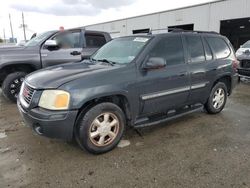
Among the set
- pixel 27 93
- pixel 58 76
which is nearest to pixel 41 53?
pixel 27 93

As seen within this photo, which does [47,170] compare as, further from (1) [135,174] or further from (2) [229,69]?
(2) [229,69]

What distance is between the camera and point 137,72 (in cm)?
367

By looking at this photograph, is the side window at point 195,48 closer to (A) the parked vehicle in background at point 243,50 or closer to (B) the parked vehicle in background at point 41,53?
(B) the parked vehicle in background at point 41,53

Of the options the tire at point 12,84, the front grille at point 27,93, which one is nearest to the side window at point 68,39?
the tire at point 12,84

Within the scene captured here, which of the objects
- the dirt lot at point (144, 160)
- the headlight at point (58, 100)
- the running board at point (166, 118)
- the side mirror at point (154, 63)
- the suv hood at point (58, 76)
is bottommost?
the dirt lot at point (144, 160)

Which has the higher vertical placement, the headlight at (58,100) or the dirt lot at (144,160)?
the headlight at (58,100)

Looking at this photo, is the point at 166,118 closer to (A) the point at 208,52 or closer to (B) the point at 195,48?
(B) the point at 195,48

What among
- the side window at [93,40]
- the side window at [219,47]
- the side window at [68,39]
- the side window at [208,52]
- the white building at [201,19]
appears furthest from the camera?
the white building at [201,19]

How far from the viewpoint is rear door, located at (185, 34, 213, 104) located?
4480mm

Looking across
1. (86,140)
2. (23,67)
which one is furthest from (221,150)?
(23,67)

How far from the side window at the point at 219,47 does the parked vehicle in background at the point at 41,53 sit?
9.49 ft

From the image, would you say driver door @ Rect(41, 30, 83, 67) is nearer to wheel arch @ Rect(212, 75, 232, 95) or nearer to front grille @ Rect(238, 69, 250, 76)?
wheel arch @ Rect(212, 75, 232, 95)

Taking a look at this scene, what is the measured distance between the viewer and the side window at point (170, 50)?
401cm

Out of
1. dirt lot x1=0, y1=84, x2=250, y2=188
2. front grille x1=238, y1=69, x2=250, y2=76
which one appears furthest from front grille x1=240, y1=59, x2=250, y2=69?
dirt lot x1=0, y1=84, x2=250, y2=188
